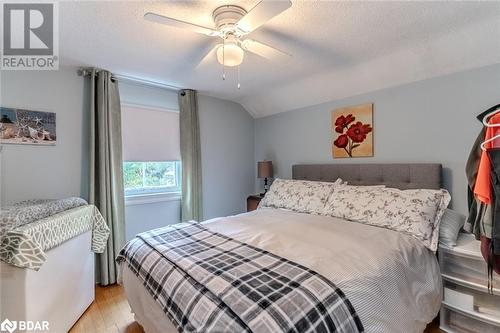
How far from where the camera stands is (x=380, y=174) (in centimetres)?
257

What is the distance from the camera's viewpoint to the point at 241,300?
1.04 metres

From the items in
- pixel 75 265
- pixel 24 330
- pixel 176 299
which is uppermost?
pixel 176 299

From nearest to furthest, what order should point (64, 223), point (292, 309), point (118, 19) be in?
point (292, 309)
point (118, 19)
point (64, 223)

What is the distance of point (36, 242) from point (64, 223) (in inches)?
13.7

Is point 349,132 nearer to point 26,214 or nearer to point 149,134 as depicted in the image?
point 149,134

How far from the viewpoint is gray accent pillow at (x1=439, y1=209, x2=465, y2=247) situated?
1.78 metres

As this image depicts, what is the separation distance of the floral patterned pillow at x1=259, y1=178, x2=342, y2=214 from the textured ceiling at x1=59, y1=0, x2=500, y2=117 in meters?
1.19

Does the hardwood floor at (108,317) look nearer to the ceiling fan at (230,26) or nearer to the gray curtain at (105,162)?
the gray curtain at (105,162)

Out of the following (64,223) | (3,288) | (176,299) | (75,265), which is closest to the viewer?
(176,299)

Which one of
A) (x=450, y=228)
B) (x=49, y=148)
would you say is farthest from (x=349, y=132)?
(x=49, y=148)

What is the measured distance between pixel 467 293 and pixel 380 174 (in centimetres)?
120

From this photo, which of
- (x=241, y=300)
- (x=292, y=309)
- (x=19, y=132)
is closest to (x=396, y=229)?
(x=292, y=309)

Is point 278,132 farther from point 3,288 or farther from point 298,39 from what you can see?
point 3,288

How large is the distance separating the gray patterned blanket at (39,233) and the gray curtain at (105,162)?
1.28 feet
